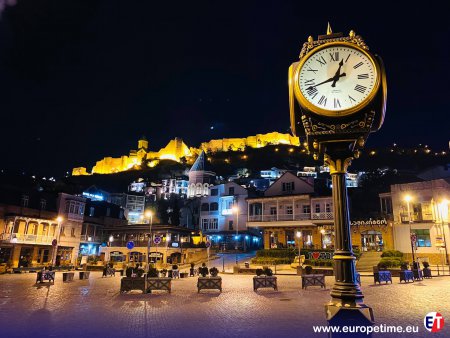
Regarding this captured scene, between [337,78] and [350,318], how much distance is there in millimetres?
4248

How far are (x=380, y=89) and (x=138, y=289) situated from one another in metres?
14.6

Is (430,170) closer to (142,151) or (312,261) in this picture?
(312,261)

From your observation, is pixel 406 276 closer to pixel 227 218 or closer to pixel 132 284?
pixel 132 284

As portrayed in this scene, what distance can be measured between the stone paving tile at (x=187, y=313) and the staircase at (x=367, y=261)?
16030 mm

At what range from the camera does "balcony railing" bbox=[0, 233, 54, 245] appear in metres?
40.0

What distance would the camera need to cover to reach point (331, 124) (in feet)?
20.0

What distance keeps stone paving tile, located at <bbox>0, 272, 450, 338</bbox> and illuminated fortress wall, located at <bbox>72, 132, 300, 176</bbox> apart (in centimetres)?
11929

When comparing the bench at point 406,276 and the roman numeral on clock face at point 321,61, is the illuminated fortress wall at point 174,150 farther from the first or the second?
the roman numeral on clock face at point 321,61

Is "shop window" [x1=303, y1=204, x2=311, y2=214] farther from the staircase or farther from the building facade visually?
the staircase

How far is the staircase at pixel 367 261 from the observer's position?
101 ft

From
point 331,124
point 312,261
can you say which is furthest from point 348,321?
point 312,261

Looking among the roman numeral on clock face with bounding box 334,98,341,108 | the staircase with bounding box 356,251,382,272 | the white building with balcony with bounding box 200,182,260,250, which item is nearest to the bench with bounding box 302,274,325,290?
the roman numeral on clock face with bounding box 334,98,341,108

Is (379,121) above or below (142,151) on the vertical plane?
below

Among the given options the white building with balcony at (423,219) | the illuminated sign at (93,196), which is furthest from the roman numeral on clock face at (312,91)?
the illuminated sign at (93,196)
